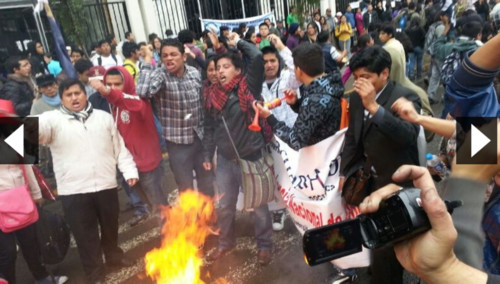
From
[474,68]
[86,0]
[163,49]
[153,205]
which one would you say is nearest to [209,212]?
[153,205]

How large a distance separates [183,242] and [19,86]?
14.8 feet

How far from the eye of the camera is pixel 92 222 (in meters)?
3.92

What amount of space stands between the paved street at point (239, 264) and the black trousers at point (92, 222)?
0.31 metres

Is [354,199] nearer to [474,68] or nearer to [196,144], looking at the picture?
[474,68]

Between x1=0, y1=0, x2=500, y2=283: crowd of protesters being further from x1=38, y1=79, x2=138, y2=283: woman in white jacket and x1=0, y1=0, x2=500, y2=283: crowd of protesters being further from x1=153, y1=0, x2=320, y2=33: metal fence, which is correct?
x1=153, y1=0, x2=320, y2=33: metal fence

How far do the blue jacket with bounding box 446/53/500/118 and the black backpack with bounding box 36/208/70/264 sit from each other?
390 cm

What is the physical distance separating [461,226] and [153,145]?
3887 millimetres

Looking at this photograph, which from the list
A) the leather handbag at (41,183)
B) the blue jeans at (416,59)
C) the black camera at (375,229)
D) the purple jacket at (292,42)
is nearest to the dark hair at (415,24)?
the blue jeans at (416,59)

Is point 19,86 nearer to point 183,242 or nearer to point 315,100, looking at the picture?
point 183,242

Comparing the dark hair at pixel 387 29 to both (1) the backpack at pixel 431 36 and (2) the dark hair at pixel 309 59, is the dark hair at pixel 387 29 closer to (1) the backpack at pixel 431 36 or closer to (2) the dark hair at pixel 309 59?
(1) the backpack at pixel 431 36

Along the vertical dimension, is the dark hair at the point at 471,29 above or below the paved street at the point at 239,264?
above

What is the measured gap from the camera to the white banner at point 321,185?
320 centimetres

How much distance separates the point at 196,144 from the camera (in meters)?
4.51

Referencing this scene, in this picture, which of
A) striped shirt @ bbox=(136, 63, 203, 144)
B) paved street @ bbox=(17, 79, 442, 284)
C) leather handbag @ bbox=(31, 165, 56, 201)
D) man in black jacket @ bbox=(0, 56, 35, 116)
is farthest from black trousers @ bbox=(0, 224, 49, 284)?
man in black jacket @ bbox=(0, 56, 35, 116)
